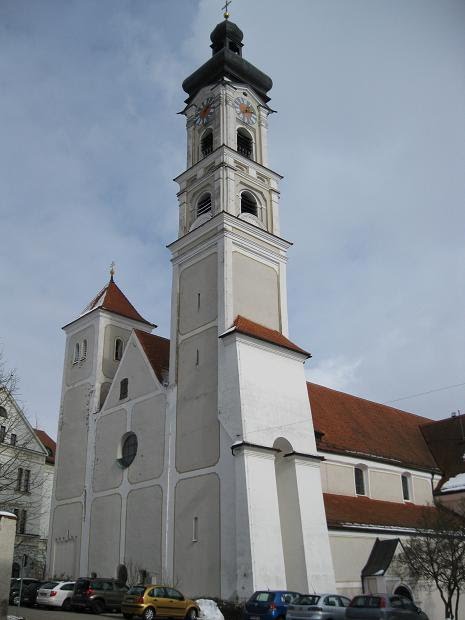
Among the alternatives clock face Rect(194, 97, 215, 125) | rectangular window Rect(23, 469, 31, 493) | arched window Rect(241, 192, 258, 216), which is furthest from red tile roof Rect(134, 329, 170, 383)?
rectangular window Rect(23, 469, 31, 493)

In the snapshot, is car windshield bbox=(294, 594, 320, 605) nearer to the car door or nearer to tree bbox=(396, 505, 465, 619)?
the car door

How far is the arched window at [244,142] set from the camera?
37.2 meters

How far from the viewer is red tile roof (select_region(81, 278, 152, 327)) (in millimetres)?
38688

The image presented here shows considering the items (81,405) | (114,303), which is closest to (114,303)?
(114,303)

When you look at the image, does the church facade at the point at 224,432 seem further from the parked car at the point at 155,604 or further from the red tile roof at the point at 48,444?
the red tile roof at the point at 48,444

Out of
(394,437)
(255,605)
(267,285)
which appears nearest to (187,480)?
(255,605)

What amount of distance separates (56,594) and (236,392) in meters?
10.3

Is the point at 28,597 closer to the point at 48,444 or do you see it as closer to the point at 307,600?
the point at 307,600

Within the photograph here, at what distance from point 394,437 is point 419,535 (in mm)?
10737

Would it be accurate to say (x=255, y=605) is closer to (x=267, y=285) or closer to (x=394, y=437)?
(x=267, y=285)

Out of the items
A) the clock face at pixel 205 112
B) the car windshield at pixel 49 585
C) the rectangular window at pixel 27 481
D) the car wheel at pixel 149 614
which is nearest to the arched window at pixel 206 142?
the clock face at pixel 205 112

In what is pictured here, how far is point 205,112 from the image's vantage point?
38156mm

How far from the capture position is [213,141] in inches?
1442

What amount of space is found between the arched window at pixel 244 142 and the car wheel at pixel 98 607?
22990 mm
